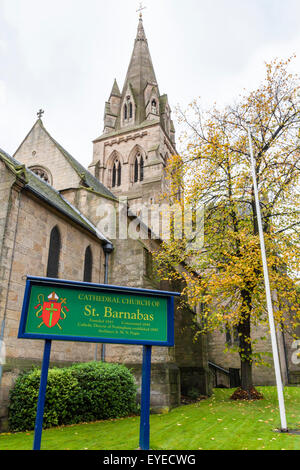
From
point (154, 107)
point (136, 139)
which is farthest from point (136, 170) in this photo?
point (154, 107)

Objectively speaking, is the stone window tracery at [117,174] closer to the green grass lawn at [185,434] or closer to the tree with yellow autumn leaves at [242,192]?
the tree with yellow autumn leaves at [242,192]

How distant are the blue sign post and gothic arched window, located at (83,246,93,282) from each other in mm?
8286

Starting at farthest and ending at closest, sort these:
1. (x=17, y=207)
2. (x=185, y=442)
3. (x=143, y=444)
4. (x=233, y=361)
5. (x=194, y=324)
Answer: (x=233, y=361) < (x=194, y=324) < (x=17, y=207) < (x=185, y=442) < (x=143, y=444)

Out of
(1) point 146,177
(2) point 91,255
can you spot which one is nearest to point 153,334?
(2) point 91,255

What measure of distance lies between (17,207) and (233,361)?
20430 mm

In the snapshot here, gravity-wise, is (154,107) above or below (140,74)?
below

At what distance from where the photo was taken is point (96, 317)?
19.6ft

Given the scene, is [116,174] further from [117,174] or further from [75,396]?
[75,396]

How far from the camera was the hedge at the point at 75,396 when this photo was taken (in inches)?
357

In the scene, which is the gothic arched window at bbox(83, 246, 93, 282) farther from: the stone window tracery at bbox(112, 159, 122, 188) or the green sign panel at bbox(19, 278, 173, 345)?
the stone window tracery at bbox(112, 159, 122, 188)

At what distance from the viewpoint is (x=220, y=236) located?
49.9ft

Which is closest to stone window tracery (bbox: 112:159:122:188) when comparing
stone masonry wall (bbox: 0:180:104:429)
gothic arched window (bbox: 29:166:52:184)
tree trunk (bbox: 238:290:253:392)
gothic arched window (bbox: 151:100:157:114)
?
gothic arched window (bbox: 151:100:157:114)

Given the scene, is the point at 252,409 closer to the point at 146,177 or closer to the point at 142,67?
the point at 146,177

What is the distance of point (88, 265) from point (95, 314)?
8694 mm
